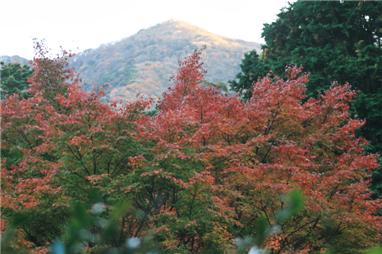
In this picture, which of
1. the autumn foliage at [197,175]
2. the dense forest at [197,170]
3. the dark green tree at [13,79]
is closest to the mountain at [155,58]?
the dark green tree at [13,79]

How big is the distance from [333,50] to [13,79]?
11662 millimetres

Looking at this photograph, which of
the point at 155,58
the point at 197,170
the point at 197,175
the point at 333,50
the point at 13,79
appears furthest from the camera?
the point at 155,58

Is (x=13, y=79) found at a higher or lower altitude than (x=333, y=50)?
lower

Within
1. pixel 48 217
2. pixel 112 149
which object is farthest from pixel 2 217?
pixel 112 149

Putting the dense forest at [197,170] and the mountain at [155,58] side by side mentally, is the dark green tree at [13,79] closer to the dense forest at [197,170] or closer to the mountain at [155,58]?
the dense forest at [197,170]

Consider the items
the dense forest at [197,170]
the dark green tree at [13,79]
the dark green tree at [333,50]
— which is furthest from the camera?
the dark green tree at [13,79]

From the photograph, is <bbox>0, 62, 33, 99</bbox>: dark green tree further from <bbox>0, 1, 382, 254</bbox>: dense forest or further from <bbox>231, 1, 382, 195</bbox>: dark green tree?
<bbox>231, 1, 382, 195</bbox>: dark green tree

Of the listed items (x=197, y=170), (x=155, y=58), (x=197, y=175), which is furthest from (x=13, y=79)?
(x=155, y=58)

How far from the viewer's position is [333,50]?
1644 centimetres

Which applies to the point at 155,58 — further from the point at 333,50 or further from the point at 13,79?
the point at 333,50

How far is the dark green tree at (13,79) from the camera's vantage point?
61.6ft

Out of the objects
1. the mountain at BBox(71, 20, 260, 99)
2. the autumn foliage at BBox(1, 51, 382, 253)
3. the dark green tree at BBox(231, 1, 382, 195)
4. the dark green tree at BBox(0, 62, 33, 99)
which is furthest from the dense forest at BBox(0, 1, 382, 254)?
the mountain at BBox(71, 20, 260, 99)

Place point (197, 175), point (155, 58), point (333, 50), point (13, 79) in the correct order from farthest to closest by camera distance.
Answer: point (155, 58), point (13, 79), point (333, 50), point (197, 175)

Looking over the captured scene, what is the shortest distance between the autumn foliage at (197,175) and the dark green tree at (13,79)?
885 centimetres
